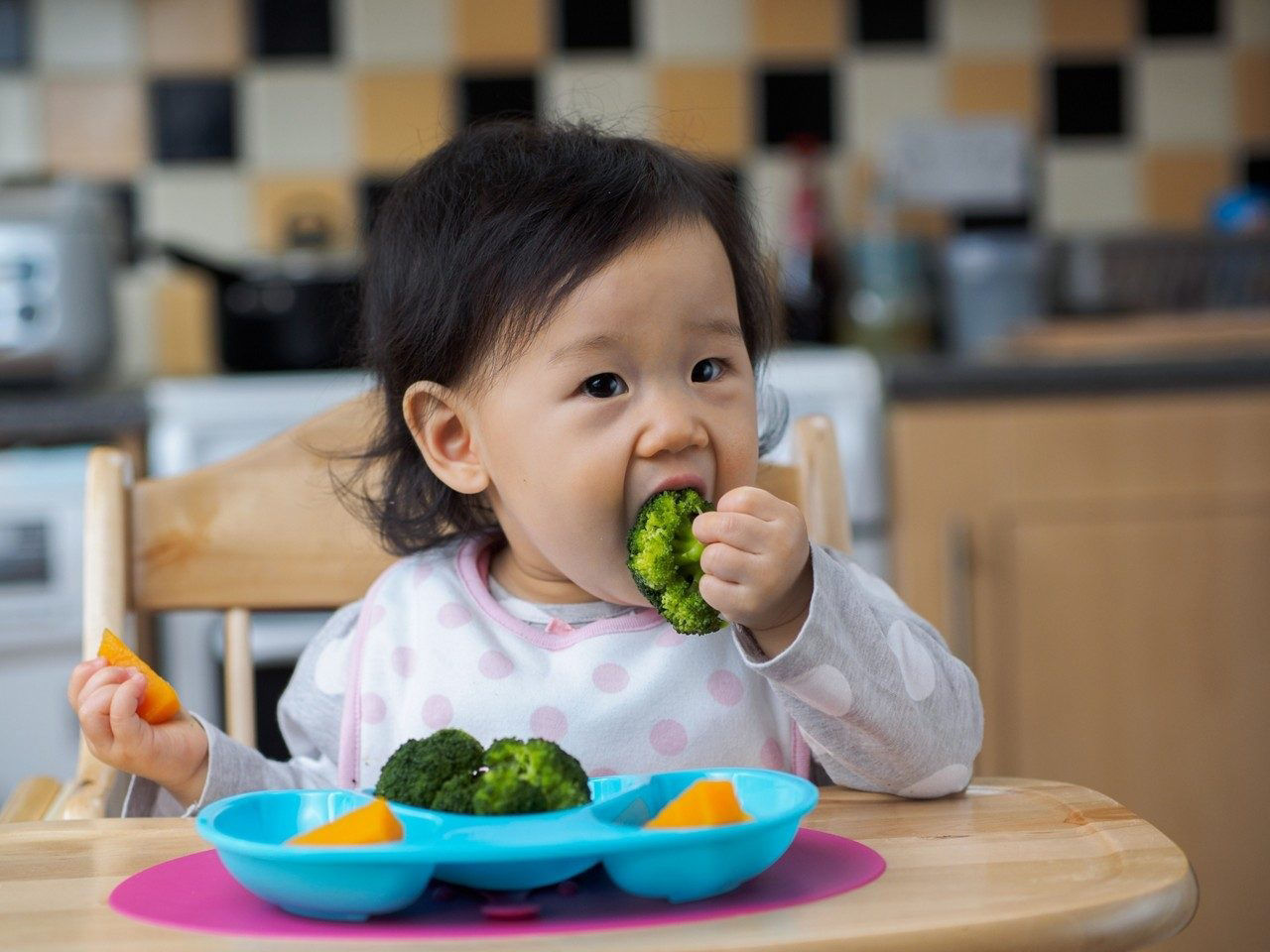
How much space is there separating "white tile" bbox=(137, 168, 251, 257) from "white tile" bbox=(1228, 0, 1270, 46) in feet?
5.54

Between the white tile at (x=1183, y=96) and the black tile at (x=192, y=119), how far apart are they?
1532mm

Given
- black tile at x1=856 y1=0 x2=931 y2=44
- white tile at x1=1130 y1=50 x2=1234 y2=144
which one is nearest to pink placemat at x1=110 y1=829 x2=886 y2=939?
black tile at x1=856 y1=0 x2=931 y2=44

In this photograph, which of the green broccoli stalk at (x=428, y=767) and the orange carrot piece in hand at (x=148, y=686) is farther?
Result: the orange carrot piece in hand at (x=148, y=686)

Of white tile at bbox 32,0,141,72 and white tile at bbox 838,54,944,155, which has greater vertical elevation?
white tile at bbox 32,0,141,72

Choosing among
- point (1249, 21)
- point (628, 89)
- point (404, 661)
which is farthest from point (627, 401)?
point (1249, 21)

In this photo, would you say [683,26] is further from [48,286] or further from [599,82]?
[48,286]

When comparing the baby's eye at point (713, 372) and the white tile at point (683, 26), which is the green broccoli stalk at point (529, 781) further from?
the white tile at point (683, 26)

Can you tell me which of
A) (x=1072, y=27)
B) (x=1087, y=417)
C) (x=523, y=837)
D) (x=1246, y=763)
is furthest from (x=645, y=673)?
(x=1072, y=27)

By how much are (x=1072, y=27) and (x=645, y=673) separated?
208cm

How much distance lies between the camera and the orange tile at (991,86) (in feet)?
8.77

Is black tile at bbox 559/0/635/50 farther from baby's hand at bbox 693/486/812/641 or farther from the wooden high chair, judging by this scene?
baby's hand at bbox 693/486/812/641

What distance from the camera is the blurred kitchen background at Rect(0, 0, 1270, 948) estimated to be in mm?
1988

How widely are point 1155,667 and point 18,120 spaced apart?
1.93m

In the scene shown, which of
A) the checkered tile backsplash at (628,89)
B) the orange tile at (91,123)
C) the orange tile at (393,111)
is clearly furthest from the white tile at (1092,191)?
the orange tile at (91,123)
